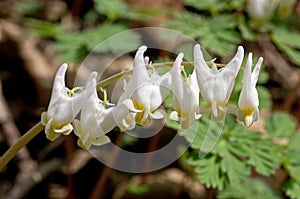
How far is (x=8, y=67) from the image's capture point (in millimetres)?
3854

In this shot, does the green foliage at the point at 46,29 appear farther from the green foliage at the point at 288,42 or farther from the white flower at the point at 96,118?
the white flower at the point at 96,118

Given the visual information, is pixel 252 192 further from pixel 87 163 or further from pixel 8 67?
pixel 8 67

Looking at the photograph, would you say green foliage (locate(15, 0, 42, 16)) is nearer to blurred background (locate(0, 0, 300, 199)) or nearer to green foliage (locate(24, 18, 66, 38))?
blurred background (locate(0, 0, 300, 199))

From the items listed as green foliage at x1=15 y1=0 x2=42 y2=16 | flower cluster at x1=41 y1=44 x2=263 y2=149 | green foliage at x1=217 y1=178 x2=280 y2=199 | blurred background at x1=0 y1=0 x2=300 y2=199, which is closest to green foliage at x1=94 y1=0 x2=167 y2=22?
blurred background at x1=0 y1=0 x2=300 y2=199

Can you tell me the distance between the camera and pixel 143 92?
1497 millimetres

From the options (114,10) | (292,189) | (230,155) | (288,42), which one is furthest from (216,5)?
(292,189)

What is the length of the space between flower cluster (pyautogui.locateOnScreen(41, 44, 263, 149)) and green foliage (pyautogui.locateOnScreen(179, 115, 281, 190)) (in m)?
0.61

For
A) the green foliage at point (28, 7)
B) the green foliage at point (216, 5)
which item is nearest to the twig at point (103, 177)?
the green foliage at point (216, 5)

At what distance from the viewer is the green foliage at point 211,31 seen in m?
2.53

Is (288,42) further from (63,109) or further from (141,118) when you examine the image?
(63,109)

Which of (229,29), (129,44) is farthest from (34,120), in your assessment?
(229,29)

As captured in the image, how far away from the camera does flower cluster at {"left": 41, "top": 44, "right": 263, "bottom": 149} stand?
4.95 feet

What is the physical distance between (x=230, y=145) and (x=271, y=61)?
2154 mm

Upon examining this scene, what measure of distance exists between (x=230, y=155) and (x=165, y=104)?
1.13ft
